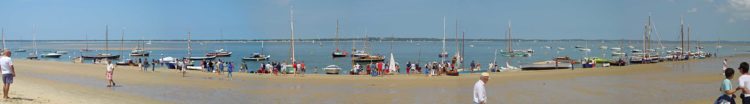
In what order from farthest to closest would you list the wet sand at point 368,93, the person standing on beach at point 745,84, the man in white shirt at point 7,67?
the wet sand at point 368,93, the man in white shirt at point 7,67, the person standing on beach at point 745,84

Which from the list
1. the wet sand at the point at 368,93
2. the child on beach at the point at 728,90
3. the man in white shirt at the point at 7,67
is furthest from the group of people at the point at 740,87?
the man in white shirt at the point at 7,67

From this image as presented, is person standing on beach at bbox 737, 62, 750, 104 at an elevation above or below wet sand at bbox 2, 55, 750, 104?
above

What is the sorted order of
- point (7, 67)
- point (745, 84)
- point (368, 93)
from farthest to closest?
1. point (368, 93)
2. point (7, 67)
3. point (745, 84)

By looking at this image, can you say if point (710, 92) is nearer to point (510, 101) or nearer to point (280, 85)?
point (510, 101)

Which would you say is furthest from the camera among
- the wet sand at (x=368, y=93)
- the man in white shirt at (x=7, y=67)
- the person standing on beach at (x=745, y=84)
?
the wet sand at (x=368, y=93)

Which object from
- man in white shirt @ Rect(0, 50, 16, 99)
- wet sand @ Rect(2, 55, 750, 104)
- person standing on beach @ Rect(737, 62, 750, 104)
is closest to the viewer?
person standing on beach @ Rect(737, 62, 750, 104)

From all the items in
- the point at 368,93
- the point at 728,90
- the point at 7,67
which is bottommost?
the point at 368,93

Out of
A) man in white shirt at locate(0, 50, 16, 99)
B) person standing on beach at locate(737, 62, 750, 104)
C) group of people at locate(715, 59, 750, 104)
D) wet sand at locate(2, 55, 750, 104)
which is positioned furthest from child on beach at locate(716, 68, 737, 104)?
man in white shirt at locate(0, 50, 16, 99)

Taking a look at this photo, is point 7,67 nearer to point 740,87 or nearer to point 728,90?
point 728,90

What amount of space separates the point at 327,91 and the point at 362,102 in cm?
426

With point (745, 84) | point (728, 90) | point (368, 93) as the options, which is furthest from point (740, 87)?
point (368, 93)

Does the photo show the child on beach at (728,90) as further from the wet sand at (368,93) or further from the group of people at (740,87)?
the wet sand at (368,93)

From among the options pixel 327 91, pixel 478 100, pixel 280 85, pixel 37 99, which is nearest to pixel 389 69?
pixel 280 85

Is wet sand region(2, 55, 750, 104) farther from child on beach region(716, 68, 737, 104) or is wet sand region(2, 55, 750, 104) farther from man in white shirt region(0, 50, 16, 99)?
child on beach region(716, 68, 737, 104)
